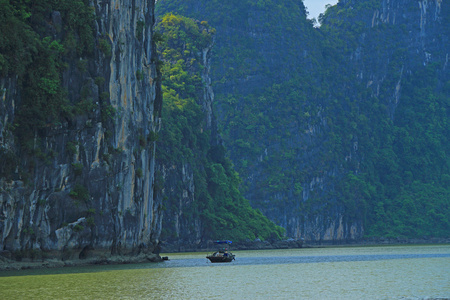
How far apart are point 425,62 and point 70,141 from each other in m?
136

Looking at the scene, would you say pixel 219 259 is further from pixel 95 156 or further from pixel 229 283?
pixel 229 283

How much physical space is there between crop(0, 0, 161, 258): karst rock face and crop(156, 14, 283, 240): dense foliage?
33230mm

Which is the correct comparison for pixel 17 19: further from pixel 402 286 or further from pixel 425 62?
pixel 425 62

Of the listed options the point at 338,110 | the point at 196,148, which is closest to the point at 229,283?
the point at 196,148

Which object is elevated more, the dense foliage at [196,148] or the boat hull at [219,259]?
the dense foliage at [196,148]

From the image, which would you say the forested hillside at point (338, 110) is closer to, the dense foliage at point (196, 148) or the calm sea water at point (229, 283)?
the dense foliage at point (196, 148)

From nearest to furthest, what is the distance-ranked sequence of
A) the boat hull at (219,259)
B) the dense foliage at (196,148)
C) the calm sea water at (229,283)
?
the calm sea water at (229,283)
the boat hull at (219,259)
the dense foliage at (196,148)

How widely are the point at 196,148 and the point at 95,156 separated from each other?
5412 centimetres

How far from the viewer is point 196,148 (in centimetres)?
10906

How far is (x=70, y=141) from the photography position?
5284 cm

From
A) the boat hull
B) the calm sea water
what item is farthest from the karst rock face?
the boat hull

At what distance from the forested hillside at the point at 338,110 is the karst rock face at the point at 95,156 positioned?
7576 centimetres

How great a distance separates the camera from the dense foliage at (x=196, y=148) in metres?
101

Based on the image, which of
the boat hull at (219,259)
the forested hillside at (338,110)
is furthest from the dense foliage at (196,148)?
the boat hull at (219,259)
